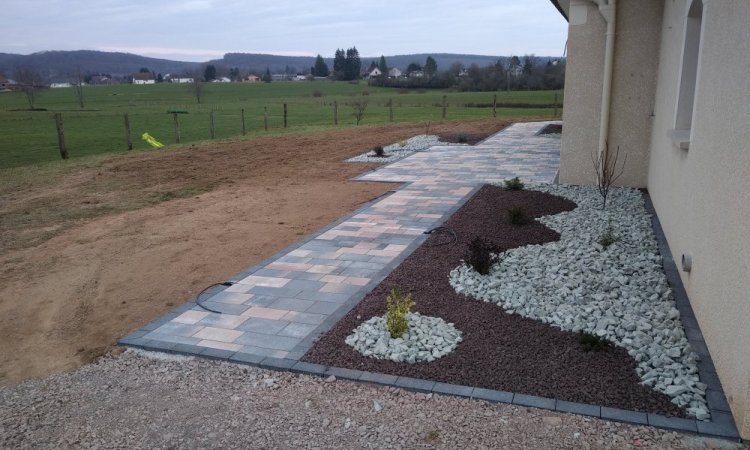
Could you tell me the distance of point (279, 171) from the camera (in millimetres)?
12422

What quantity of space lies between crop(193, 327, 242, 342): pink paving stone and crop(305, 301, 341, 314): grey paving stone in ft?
2.28

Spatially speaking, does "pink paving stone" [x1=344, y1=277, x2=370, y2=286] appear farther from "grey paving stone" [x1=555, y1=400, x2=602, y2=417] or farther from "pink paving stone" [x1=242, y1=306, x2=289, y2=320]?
"grey paving stone" [x1=555, y1=400, x2=602, y2=417]

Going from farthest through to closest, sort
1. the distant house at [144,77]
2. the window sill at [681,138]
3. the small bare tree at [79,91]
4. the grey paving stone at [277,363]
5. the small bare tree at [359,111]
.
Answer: the distant house at [144,77] < the small bare tree at [79,91] < the small bare tree at [359,111] < the window sill at [681,138] < the grey paving stone at [277,363]

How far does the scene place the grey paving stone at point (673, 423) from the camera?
300cm

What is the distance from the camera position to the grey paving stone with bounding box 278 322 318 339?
4359 mm

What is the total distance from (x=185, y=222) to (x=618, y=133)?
22.8 ft

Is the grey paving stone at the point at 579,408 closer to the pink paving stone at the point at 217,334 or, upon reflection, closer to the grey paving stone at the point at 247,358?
the grey paving stone at the point at 247,358

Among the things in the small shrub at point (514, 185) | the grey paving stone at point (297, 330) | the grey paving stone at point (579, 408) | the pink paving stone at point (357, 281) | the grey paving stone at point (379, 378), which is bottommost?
the grey paving stone at point (379, 378)

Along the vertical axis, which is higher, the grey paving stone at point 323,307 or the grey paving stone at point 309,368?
the grey paving stone at point 323,307

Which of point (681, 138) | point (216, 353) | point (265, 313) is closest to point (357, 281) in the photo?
point (265, 313)

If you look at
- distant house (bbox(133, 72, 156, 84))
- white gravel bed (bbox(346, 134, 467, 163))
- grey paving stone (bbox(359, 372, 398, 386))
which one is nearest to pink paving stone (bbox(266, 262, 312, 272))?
grey paving stone (bbox(359, 372, 398, 386))

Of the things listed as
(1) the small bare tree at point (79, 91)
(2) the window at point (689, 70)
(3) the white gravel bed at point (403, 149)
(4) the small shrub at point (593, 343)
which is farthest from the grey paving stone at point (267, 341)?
(1) the small bare tree at point (79, 91)

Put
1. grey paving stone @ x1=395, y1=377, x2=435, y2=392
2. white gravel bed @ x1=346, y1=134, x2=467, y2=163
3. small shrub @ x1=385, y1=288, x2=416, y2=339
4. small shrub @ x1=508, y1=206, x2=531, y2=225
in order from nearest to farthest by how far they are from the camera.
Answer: grey paving stone @ x1=395, y1=377, x2=435, y2=392, small shrub @ x1=385, y1=288, x2=416, y2=339, small shrub @ x1=508, y1=206, x2=531, y2=225, white gravel bed @ x1=346, y1=134, x2=467, y2=163

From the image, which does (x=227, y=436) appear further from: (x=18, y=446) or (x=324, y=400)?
(x=18, y=446)
